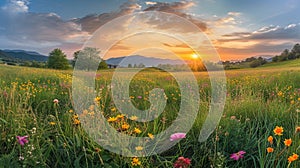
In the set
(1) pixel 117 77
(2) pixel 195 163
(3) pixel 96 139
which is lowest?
(2) pixel 195 163

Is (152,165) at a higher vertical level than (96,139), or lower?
lower

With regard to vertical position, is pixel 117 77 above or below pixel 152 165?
above

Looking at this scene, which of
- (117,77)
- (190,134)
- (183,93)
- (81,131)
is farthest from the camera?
(117,77)

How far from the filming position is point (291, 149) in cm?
281

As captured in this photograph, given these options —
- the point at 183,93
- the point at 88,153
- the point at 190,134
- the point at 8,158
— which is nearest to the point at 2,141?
the point at 8,158

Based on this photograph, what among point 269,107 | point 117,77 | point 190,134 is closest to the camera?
point 190,134

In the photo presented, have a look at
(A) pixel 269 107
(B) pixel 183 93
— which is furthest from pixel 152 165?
(B) pixel 183 93

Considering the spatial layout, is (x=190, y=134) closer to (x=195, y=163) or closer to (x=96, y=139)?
(x=195, y=163)

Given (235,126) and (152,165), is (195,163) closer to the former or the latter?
(152,165)

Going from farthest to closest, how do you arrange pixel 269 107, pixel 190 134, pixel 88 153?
pixel 269 107, pixel 190 134, pixel 88 153

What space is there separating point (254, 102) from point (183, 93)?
164 cm

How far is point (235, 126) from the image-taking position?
3.33 meters

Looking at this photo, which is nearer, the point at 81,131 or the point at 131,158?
the point at 131,158

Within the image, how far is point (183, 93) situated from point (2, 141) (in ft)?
11.8
